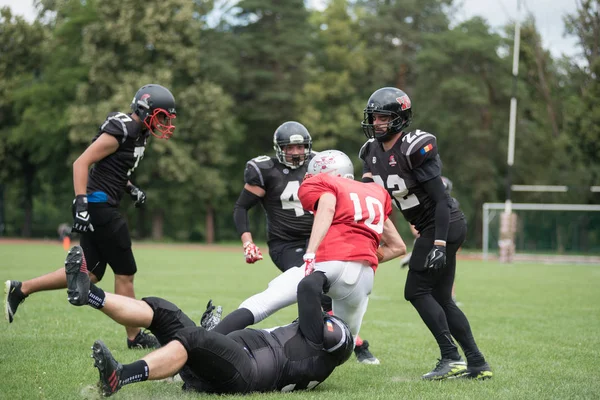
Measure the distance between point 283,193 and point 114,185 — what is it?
1.53m

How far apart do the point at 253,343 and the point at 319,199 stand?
1.11 m

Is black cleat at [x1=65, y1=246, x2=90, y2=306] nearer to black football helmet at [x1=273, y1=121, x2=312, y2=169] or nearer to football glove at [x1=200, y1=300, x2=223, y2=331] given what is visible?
football glove at [x1=200, y1=300, x2=223, y2=331]

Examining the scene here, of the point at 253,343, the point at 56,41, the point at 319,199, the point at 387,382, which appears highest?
the point at 56,41

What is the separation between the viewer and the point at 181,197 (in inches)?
1442

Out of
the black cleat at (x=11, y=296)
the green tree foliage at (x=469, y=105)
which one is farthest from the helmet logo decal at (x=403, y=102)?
the green tree foliage at (x=469, y=105)

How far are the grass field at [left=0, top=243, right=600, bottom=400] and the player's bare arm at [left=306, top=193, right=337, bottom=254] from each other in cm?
98

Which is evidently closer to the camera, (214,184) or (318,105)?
(214,184)

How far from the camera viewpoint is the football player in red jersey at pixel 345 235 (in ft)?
16.2

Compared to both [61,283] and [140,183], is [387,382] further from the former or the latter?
[140,183]

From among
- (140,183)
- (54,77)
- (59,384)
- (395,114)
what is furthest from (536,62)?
(59,384)

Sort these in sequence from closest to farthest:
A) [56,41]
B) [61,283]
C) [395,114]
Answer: [395,114], [61,283], [56,41]

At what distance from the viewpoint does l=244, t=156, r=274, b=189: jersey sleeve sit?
259 inches

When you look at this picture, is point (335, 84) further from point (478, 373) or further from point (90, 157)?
point (478, 373)

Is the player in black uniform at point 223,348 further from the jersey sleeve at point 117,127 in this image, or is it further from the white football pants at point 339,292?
the jersey sleeve at point 117,127
